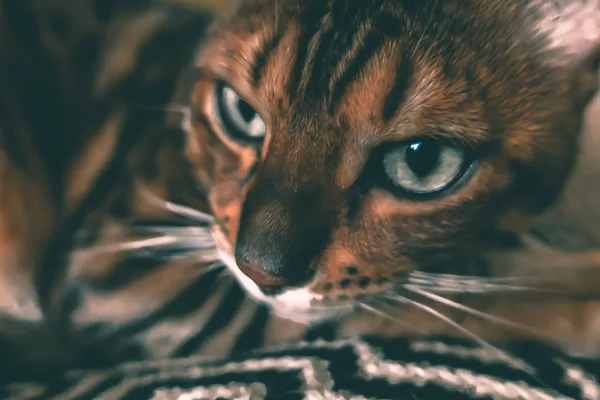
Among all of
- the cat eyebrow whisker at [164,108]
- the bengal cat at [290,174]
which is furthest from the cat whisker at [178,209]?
the cat eyebrow whisker at [164,108]

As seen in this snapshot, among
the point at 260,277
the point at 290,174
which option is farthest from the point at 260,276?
the point at 290,174

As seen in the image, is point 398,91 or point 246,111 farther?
point 246,111

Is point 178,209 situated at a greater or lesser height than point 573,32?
lesser

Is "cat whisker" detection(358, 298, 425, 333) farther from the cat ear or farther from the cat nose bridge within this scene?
the cat ear

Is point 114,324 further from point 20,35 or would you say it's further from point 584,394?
point 584,394

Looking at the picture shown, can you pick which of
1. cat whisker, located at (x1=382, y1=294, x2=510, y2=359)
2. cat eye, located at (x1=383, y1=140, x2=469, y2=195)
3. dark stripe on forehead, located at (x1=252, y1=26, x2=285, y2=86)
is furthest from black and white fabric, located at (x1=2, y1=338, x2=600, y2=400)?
dark stripe on forehead, located at (x1=252, y1=26, x2=285, y2=86)

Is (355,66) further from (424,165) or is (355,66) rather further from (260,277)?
(260,277)
